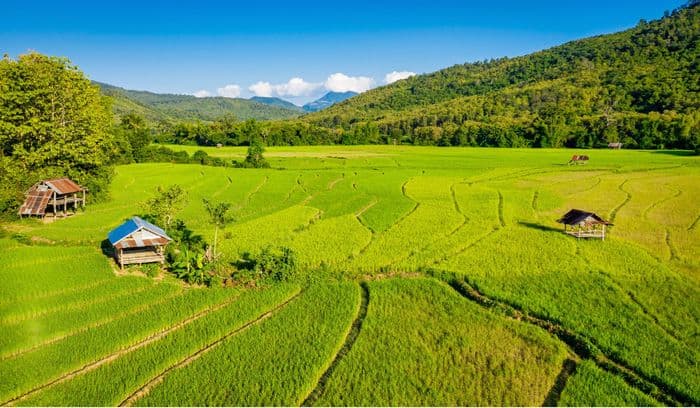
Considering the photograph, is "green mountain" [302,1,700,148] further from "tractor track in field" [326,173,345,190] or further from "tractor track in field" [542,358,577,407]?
"tractor track in field" [542,358,577,407]

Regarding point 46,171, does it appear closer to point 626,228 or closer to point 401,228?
point 401,228

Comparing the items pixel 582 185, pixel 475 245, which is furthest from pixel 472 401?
pixel 582 185

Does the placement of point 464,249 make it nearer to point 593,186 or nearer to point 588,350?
point 588,350

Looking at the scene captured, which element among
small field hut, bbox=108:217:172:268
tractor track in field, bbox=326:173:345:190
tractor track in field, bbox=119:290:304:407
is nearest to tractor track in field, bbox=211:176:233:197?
tractor track in field, bbox=326:173:345:190

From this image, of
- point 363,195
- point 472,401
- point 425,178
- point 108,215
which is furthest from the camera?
point 425,178

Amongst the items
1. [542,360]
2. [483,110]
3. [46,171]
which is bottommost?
[542,360]

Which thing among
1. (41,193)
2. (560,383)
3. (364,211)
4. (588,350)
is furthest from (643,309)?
(41,193)

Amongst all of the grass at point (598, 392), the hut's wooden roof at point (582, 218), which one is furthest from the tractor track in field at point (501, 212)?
the grass at point (598, 392)
